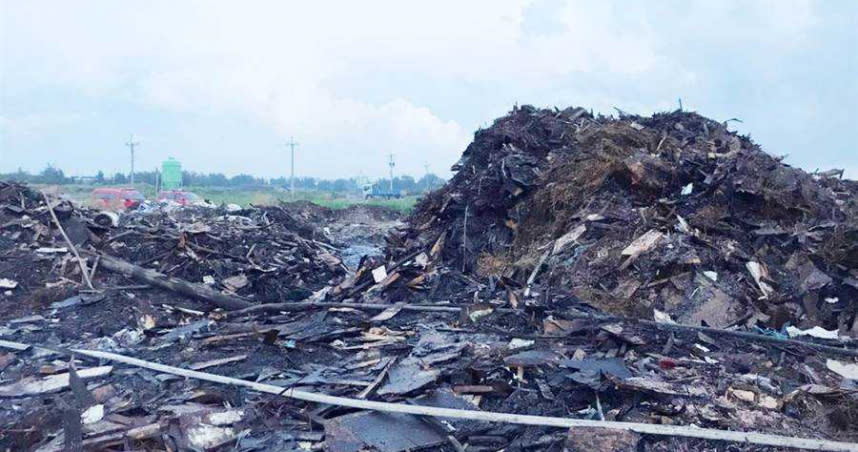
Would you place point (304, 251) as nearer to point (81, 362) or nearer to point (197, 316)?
point (197, 316)

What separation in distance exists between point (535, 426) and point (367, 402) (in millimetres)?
1277

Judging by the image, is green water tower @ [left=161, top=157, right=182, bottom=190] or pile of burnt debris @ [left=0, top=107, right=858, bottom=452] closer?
pile of burnt debris @ [left=0, top=107, right=858, bottom=452]

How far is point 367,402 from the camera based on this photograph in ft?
16.1

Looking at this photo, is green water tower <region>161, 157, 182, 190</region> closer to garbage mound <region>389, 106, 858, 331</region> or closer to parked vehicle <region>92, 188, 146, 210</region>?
parked vehicle <region>92, 188, 146, 210</region>

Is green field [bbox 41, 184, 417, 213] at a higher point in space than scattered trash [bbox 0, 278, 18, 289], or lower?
higher

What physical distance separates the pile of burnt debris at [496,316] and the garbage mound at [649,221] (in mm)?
37

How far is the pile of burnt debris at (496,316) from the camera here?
4.72m

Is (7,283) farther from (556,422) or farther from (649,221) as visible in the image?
(649,221)

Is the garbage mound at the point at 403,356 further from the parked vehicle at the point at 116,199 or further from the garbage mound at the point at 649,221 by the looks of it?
the parked vehicle at the point at 116,199

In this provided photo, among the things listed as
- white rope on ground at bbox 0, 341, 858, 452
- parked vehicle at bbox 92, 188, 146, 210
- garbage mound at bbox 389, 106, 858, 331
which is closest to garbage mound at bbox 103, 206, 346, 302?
garbage mound at bbox 389, 106, 858, 331

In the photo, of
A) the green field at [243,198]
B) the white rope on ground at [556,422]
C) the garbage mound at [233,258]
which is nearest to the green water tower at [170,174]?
the green field at [243,198]

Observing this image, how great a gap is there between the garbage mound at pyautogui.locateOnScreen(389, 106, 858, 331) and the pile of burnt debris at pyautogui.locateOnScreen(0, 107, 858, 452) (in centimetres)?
4

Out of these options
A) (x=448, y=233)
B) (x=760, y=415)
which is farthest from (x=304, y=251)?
(x=760, y=415)

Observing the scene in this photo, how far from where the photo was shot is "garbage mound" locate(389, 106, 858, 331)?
7328 mm
